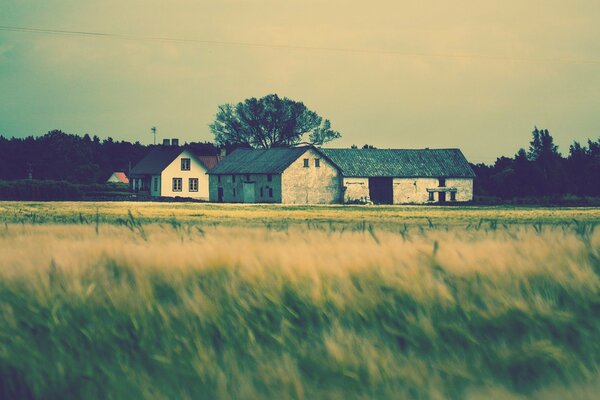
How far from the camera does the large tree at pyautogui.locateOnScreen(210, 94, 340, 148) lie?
114500 millimetres

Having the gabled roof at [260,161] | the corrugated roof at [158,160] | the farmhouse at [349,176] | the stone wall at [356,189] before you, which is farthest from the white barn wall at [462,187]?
the corrugated roof at [158,160]

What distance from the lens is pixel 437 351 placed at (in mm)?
5277

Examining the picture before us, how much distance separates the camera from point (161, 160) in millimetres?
96938

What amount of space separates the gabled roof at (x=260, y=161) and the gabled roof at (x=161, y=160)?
28.6 ft

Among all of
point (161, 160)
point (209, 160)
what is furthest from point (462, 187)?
point (161, 160)

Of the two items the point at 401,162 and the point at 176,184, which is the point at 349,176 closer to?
the point at 401,162

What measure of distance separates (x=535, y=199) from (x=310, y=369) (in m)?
59.1

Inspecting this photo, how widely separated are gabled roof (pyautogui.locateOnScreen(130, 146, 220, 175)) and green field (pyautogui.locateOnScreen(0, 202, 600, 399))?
87.2m

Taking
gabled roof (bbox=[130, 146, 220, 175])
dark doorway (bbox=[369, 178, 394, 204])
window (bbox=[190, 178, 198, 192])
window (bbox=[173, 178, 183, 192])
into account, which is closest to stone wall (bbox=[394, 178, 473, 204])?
dark doorway (bbox=[369, 178, 394, 204])

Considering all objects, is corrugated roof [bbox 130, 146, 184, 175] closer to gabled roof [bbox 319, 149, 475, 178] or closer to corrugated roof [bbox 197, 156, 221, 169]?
corrugated roof [bbox 197, 156, 221, 169]

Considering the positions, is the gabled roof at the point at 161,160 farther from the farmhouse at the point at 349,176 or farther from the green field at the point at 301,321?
the green field at the point at 301,321

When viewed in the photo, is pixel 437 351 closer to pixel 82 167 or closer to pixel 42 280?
pixel 42 280

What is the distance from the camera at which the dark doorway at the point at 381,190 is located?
79.4 meters

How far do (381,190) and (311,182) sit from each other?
6.95 m
